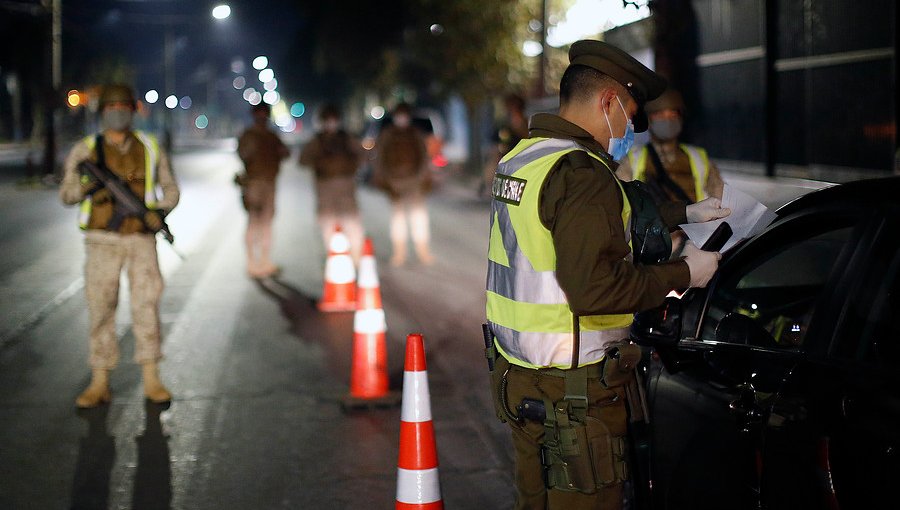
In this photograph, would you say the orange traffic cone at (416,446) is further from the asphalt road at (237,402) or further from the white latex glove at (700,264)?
the asphalt road at (237,402)

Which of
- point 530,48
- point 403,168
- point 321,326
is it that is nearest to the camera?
point 321,326

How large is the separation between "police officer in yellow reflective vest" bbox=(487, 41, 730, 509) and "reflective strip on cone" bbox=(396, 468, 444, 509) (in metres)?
0.85

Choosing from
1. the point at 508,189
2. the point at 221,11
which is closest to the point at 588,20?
the point at 221,11

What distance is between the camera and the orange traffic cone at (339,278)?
36.6 feet

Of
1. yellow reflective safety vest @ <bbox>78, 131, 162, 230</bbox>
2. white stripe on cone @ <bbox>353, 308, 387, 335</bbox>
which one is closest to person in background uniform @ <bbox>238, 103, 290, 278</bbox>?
yellow reflective safety vest @ <bbox>78, 131, 162, 230</bbox>

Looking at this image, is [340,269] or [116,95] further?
[340,269]

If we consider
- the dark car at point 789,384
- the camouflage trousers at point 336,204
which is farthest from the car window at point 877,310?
the camouflage trousers at point 336,204

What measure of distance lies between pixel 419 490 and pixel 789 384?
4.98ft

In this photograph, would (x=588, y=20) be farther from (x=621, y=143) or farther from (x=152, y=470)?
(x=621, y=143)

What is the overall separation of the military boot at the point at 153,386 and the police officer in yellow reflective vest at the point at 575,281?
458 centimetres

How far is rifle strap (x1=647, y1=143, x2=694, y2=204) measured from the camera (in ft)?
22.6

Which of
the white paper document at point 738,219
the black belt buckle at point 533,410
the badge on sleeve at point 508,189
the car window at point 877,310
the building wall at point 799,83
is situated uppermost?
the building wall at point 799,83

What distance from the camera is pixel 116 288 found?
7.45m

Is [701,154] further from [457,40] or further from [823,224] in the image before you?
[457,40]
